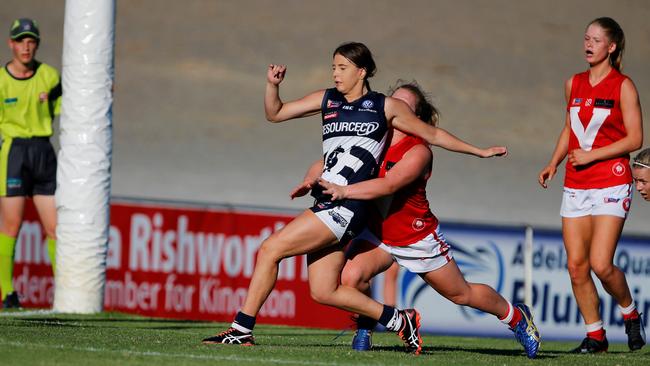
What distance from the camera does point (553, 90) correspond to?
17.7 metres

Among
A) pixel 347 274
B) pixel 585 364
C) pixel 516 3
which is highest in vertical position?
pixel 516 3

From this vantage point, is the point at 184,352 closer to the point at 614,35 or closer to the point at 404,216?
the point at 404,216

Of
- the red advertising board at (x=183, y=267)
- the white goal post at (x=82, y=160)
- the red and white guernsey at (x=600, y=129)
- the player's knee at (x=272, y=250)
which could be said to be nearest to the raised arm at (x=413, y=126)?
the player's knee at (x=272, y=250)

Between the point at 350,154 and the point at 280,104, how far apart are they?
25.1 inches

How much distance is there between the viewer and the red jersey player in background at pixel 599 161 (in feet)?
24.5

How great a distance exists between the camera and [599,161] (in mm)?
7531

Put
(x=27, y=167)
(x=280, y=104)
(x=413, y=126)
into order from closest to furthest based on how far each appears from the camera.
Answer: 1. (x=413, y=126)
2. (x=280, y=104)
3. (x=27, y=167)

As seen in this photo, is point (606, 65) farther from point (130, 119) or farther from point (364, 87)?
point (130, 119)

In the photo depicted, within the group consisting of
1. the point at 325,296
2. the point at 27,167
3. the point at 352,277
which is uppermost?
the point at 27,167

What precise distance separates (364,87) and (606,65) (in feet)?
5.95

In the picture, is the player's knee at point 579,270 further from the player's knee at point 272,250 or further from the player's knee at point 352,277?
the player's knee at point 272,250

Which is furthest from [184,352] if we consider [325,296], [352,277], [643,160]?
[643,160]

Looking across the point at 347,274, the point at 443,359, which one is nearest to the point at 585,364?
the point at 443,359

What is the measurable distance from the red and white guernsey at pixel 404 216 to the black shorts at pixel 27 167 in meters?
4.66
